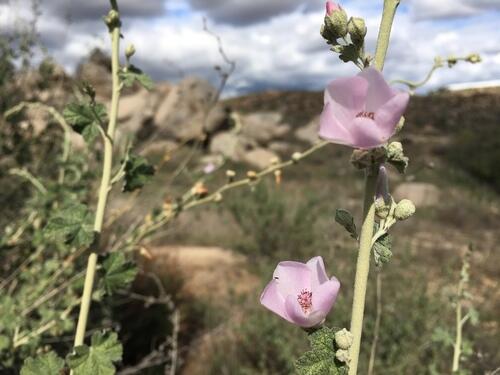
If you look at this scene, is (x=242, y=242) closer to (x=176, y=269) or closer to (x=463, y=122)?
(x=176, y=269)

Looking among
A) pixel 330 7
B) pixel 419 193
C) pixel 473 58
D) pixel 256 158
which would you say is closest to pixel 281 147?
pixel 256 158

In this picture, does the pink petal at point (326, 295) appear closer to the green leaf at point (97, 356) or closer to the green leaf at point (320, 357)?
the green leaf at point (320, 357)

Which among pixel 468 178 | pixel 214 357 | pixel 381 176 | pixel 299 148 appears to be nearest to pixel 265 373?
pixel 214 357

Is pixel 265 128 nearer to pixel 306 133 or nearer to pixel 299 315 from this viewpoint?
pixel 306 133

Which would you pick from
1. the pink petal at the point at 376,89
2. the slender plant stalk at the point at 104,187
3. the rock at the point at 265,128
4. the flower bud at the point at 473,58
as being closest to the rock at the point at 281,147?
the rock at the point at 265,128

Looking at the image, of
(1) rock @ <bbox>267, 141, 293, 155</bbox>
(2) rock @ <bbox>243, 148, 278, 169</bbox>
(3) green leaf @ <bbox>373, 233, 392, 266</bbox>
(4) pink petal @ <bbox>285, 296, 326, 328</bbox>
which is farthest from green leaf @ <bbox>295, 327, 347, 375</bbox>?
(1) rock @ <bbox>267, 141, 293, 155</bbox>

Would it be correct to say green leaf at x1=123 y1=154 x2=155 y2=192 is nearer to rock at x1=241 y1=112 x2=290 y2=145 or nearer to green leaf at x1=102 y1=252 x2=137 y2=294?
green leaf at x1=102 y1=252 x2=137 y2=294

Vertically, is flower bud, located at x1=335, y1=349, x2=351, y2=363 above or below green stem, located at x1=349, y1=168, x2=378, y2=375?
below
